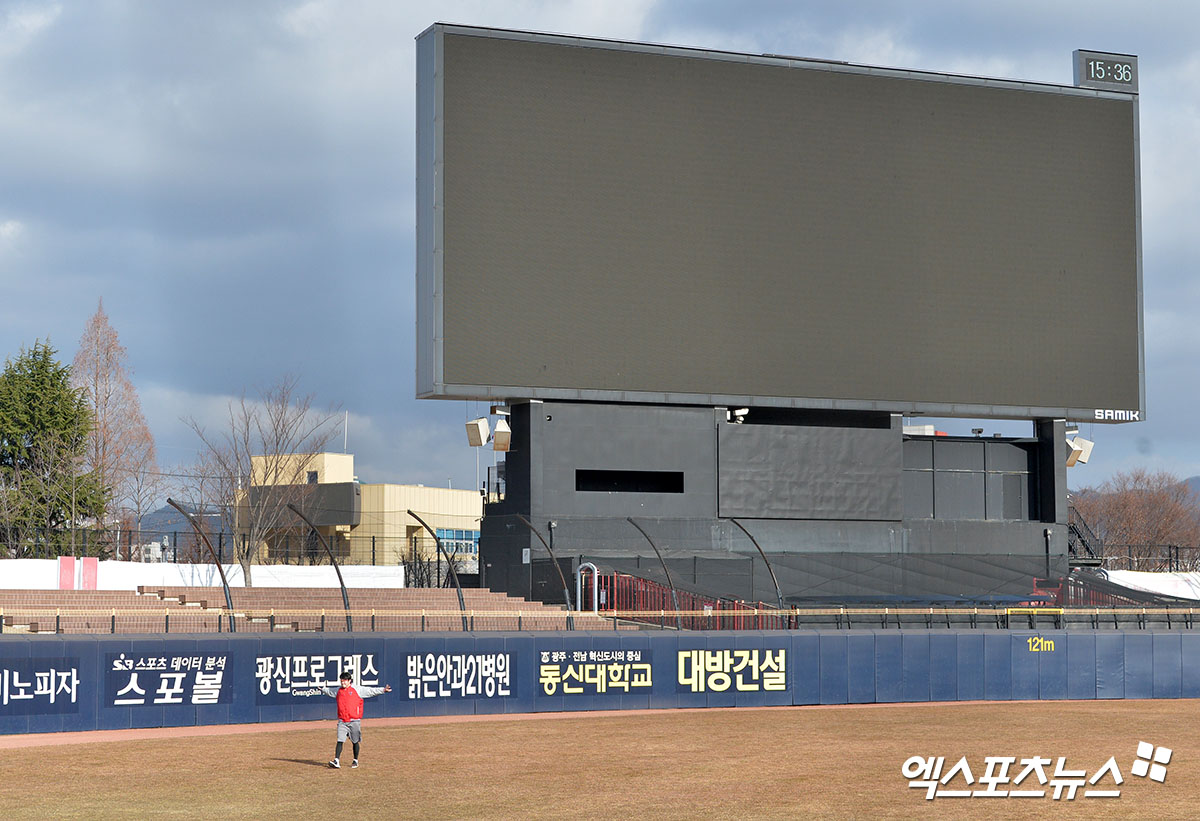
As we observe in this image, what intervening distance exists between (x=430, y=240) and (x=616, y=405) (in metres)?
7.43

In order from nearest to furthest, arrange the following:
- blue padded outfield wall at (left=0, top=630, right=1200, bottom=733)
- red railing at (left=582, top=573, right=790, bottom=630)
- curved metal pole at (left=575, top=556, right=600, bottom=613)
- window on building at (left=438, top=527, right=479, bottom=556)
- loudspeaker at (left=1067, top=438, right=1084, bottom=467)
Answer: blue padded outfield wall at (left=0, top=630, right=1200, bottom=733), red railing at (left=582, top=573, right=790, bottom=630), curved metal pole at (left=575, top=556, right=600, bottom=613), loudspeaker at (left=1067, top=438, right=1084, bottom=467), window on building at (left=438, top=527, right=479, bottom=556)

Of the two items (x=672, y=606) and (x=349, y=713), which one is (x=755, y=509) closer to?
(x=672, y=606)

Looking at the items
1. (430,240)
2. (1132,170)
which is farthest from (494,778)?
(1132,170)

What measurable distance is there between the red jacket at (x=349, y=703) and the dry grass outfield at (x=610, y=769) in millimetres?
782

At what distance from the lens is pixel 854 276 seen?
144ft

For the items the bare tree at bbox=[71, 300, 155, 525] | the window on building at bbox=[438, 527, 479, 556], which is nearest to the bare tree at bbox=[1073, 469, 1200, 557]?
the window on building at bbox=[438, 527, 479, 556]

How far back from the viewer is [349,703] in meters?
20.0

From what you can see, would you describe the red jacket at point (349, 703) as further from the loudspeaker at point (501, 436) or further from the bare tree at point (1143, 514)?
the bare tree at point (1143, 514)

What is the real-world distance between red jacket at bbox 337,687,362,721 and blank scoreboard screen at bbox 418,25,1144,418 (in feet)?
68.0

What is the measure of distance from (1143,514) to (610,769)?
395 ft

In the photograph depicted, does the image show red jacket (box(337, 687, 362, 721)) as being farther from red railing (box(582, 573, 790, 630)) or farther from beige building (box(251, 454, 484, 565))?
beige building (box(251, 454, 484, 565))

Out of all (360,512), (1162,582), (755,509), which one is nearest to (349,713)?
(755,509)

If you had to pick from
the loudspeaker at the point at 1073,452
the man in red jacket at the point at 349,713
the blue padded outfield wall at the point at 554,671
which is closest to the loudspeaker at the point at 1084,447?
the loudspeaker at the point at 1073,452

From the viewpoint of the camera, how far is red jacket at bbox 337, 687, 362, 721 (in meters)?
19.9
